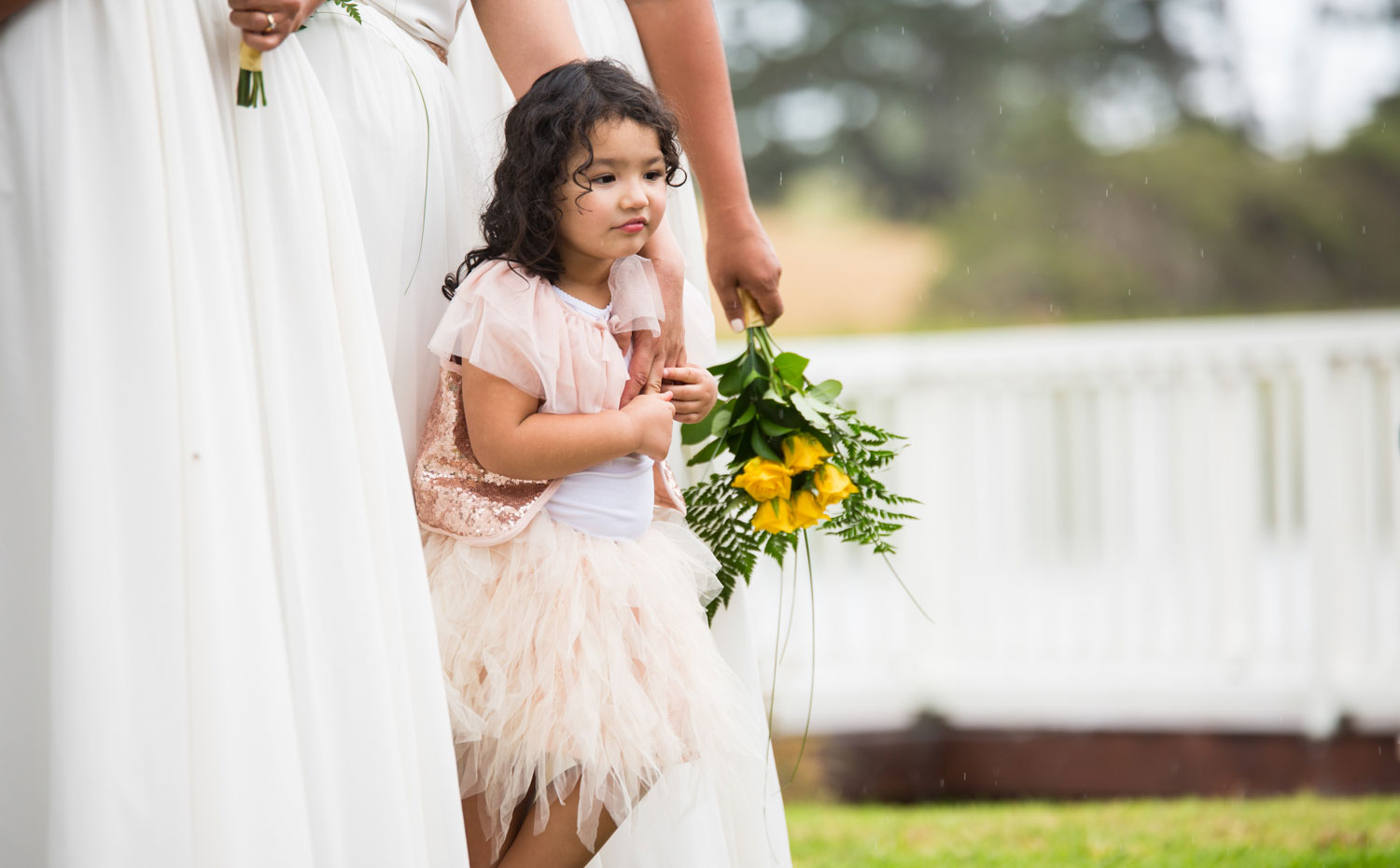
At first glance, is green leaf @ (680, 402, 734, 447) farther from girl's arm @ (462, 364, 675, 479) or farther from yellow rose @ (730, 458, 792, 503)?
girl's arm @ (462, 364, 675, 479)

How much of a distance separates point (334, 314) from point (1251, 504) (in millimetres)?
3329

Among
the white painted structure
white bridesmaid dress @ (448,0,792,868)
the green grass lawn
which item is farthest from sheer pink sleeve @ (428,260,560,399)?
the white painted structure

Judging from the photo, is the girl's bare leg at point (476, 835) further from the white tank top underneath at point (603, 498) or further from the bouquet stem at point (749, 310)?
the bouquet stem at point (749, 310)

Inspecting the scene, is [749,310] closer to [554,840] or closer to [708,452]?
[708,452]

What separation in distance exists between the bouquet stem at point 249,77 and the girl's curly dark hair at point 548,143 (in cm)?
29

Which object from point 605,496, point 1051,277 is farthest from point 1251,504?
point 1051,277

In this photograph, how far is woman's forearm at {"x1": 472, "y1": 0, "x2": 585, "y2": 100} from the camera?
151cm

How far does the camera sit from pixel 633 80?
55.5 inches

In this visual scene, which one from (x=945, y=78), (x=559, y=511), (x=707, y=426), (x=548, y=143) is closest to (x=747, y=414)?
(x=707, y=426)

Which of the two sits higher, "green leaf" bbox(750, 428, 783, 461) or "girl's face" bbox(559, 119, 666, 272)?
"girl's face" bbox(559, 119, 666, 272)

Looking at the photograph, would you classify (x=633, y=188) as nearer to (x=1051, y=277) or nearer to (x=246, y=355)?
(x=246, y=355)

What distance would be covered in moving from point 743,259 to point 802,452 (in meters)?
0.37

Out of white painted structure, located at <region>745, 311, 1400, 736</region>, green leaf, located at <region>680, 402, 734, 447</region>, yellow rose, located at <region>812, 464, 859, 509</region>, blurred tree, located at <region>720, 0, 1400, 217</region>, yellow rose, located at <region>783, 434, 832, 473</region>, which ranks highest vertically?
blurred tree, located at <region>720, 0, 1400, 217</region>

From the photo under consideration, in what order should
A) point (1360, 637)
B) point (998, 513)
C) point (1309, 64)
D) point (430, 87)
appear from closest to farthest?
point (430, 87)
point (1360, 637)
point (998, 513)
point (1309, 64)
